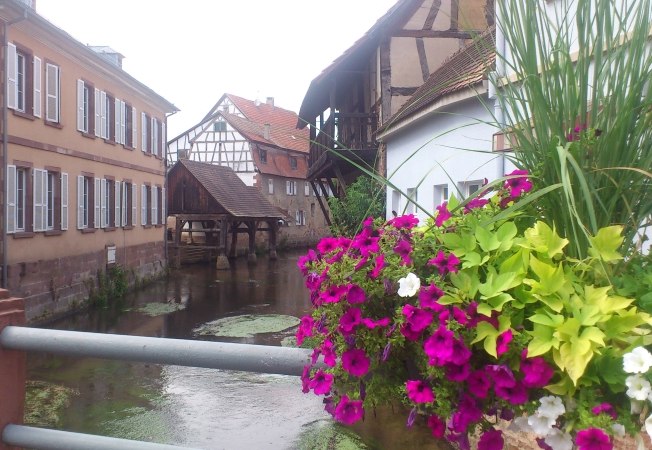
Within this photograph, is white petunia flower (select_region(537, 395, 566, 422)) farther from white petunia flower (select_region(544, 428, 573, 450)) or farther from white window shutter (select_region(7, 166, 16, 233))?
white window shutter (select_region(7, 166, 16, 233))

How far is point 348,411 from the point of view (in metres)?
1.25

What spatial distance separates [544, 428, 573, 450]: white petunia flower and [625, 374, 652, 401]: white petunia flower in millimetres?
128

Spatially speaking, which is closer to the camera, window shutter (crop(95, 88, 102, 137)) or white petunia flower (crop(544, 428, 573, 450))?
white petunia flower (crop(544, 428, 573, 450))

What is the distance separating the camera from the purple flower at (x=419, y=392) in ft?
3.67

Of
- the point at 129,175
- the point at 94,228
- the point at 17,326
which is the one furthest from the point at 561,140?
the point at 129,175

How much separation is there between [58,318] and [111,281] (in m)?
3.63

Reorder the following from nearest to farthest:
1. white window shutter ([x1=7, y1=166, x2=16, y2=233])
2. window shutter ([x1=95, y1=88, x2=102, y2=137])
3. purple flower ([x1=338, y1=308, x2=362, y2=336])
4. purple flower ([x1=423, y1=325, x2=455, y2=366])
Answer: purple flower ([x1=423, y1=325, x2=455, y2=366]), purple flower ([x1=338, y1=308, x2=362, y2=336]), white window shutter ([x1=7, y1=166, x2=16, y2=233]), window shutter ([x1=95, y1=88, x2=102, y2=137])

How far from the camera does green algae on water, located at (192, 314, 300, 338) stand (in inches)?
514

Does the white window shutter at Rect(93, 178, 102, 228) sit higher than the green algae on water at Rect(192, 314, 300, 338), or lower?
higher

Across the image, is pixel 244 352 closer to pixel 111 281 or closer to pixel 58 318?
pixel 58 318

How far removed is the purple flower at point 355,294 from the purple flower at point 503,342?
0.26 m

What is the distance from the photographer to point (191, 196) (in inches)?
1168

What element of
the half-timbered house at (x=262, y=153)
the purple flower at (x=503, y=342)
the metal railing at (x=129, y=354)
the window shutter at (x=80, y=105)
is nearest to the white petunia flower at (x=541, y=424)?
the purple flower at (x=503, y=342)

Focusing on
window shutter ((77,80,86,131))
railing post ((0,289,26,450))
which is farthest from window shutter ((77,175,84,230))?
railing post ((0,289,26,450))
